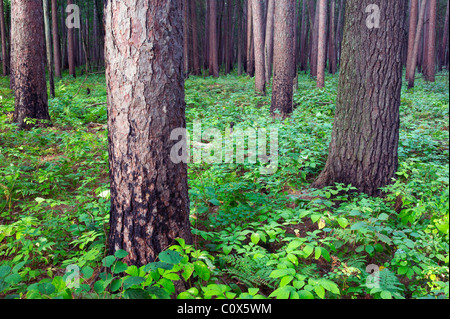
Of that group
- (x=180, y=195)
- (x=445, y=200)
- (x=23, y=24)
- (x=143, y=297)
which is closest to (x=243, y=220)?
(x=180, y=195)

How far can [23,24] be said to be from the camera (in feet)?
21.6

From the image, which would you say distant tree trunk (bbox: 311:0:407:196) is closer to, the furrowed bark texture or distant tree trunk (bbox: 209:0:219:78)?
the furrowed bark texture

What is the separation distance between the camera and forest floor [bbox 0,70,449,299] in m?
2.03

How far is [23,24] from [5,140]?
98.7 inches

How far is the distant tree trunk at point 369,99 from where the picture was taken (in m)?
3.50

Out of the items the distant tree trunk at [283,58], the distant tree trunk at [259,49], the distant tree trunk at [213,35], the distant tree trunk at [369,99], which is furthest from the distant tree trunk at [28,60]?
the distant tree trunk at [213,35]

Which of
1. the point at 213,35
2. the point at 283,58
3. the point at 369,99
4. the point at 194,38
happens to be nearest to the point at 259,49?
the point at 283,58

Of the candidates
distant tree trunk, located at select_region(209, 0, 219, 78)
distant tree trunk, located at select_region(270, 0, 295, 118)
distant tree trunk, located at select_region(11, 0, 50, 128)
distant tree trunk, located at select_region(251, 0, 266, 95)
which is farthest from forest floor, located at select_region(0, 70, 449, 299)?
distant tree trunk, located at select_region(209, 0, 219, 78)

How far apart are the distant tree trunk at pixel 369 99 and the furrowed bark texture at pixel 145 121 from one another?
7.19 ft

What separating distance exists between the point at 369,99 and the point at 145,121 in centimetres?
258

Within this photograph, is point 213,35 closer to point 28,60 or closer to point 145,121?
point 28,60

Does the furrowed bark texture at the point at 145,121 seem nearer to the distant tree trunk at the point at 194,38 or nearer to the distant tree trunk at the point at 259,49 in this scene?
the distant tree trunk at the point at 259,49

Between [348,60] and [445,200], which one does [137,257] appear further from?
[348,60]

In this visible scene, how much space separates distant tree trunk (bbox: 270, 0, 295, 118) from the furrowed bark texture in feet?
20.9
